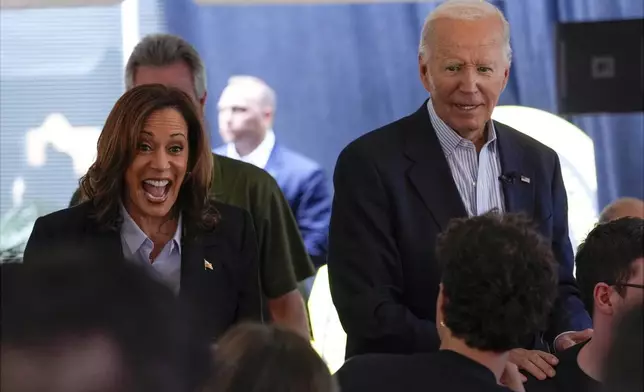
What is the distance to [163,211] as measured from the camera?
8.85ft

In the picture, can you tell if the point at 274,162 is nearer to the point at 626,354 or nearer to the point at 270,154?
the point at 270,154

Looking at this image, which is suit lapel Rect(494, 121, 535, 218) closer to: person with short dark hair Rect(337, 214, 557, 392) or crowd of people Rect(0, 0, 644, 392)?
crowd of people Rect(0, 0, 644, 392)

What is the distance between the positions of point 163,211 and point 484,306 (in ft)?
2.93

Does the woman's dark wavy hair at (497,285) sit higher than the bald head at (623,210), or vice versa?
the woman's dark wavy hair at (497,285)

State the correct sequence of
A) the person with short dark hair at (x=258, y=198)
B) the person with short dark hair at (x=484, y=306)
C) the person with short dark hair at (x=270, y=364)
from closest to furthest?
the person with short dark hair at (x=270, y=364) → the person with short dark hair at (x=484, y=306) → the person with short dark hair at (x=258, y=198)

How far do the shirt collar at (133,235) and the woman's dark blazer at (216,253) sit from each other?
0.07ft

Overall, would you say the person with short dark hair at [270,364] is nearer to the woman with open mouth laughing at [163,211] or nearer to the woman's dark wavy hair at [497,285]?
the woman's dark wavy hair at [497,285]

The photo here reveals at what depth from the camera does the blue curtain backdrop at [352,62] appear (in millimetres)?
6137

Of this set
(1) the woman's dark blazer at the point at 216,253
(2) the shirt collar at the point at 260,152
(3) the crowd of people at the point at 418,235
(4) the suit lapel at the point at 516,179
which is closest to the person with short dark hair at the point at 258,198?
(3) the crowd of people at the point at 418,235

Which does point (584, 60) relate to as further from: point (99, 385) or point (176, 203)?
point (99, 385)

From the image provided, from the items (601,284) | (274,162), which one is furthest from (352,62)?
(601,284)

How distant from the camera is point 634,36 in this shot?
5328mm

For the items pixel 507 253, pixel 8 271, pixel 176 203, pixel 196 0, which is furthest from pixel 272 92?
pixel 8 271

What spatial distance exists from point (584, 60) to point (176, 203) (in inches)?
126
